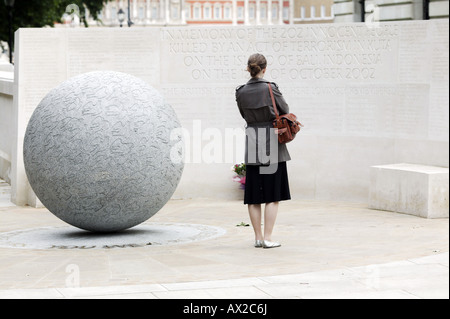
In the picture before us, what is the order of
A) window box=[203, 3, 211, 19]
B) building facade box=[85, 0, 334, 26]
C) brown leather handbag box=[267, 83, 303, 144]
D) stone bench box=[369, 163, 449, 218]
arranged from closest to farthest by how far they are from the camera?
brown leather handbag box=[267, 83, 303, 144] → stone bench box=[369, 163, 449, 218] → building facade box=[85, 0, 334, 26] → window box=[203, 3, 211, 19]

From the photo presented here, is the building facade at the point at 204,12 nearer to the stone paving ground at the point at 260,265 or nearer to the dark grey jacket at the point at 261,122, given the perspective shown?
the stone paving ground at the point at 260,265

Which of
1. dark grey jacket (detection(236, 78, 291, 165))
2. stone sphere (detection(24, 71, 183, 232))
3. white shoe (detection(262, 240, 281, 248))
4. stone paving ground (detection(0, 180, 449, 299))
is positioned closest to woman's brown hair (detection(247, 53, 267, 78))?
dark grey jacket (detection(236, 78, 291, 165))

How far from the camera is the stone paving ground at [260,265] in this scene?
708 cm

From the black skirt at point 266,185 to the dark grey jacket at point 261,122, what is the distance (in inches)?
3.8

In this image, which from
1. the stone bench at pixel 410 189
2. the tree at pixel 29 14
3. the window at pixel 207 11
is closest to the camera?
the stone bench at pixel 410 189

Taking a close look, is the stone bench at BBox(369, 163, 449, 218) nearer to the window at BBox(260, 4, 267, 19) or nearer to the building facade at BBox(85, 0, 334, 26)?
the building facade at BBox(85, 0, 334, 26)

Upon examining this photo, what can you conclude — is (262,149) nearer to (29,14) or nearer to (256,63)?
(256,63)

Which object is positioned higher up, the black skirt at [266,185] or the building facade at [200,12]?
the building facade at [200,12]

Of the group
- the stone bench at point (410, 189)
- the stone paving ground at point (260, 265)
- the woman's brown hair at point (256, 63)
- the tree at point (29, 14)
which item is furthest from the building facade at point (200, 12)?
the woman's brown hair at point (256, 63)

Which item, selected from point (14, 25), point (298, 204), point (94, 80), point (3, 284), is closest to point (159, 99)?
point (94, 80)

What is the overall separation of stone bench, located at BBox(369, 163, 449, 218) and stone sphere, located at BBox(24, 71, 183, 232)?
3717 mm

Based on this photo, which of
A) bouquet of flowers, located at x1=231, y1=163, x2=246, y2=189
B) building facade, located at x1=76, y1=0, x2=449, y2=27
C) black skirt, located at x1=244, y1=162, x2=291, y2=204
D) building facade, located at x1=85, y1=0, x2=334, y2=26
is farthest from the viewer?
building facade, located at x1=85, y1=0, x2=334, y2=26

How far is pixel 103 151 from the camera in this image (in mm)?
9281

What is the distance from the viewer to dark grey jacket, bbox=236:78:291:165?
30.3 feet
